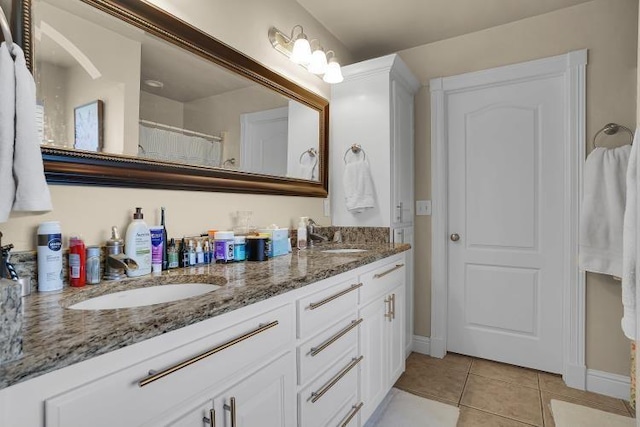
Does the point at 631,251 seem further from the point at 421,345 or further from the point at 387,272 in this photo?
the point at 421,345

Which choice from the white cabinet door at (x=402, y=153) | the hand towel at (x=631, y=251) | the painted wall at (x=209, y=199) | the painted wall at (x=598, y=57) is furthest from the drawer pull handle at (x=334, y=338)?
the painted wall at (x=598, y=57)

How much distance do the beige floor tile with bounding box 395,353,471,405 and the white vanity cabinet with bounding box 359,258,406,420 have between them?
A: 0.19 meters

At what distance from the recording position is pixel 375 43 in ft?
8.56

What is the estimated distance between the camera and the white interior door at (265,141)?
1729 mm

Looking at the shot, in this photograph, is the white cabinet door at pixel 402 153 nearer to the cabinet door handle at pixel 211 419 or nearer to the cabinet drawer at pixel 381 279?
the cabinet drawer at pixel 381 279

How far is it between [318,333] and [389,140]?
1416 millimetres

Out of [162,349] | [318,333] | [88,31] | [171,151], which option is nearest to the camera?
[162,349]

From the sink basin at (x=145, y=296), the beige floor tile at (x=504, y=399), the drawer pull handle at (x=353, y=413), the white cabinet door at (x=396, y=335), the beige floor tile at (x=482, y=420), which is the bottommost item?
the beige floor tile at (x=482, y=420)

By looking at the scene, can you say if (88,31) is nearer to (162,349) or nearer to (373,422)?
(162,349)

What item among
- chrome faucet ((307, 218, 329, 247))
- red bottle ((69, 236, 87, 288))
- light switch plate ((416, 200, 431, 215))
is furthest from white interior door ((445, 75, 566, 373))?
red bottle ((69, 236, 87, 288))

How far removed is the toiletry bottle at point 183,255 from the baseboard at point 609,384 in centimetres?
244

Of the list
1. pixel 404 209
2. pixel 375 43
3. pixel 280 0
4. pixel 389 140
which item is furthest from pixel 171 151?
pixel 375 43

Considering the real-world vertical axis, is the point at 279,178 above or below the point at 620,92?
below

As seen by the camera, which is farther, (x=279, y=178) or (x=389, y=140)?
(x=389, y=140)
